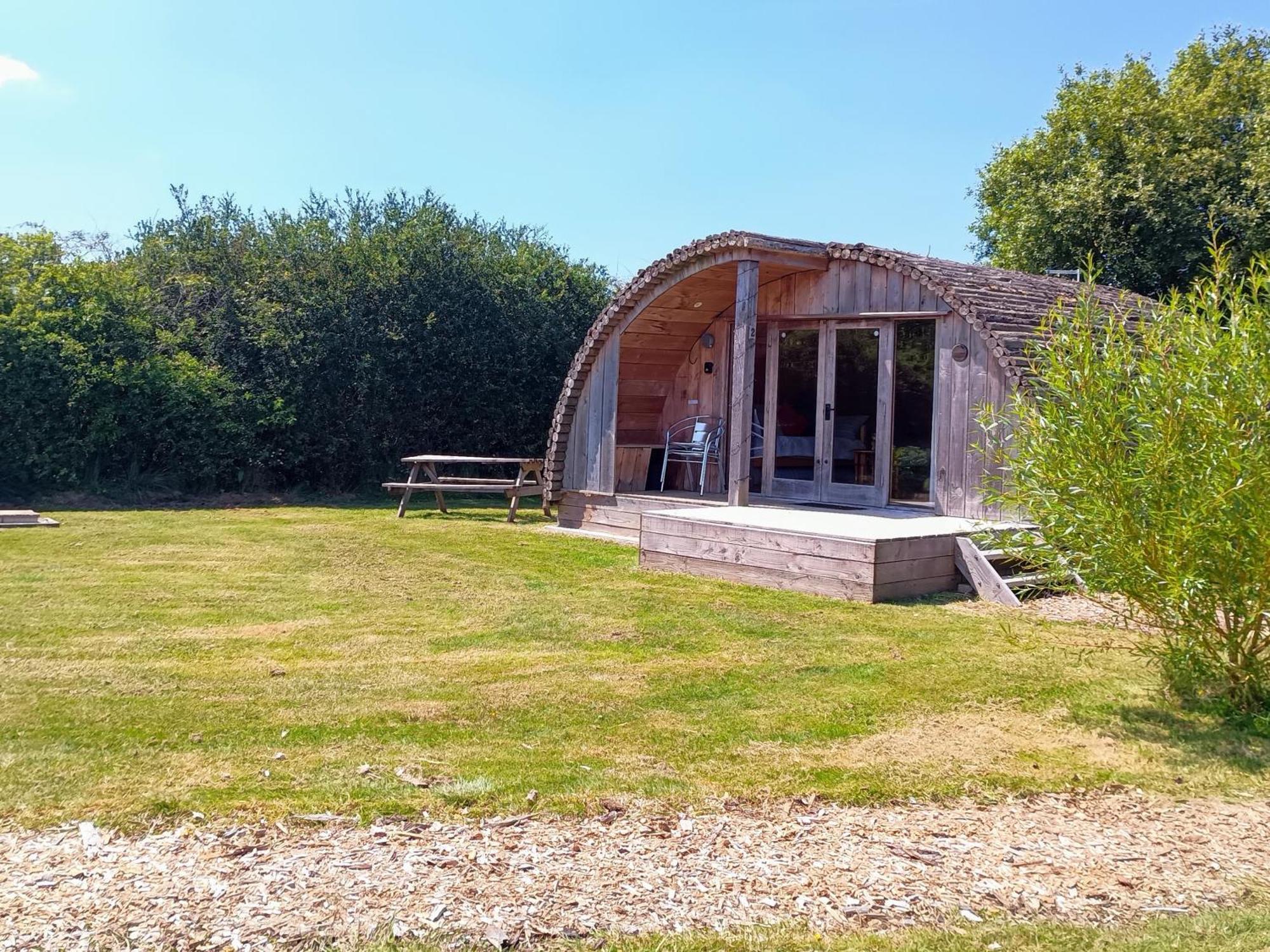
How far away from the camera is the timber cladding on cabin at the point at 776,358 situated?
10.8 meters

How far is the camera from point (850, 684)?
6.16m

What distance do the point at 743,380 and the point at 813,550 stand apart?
Result: 2.80 meters

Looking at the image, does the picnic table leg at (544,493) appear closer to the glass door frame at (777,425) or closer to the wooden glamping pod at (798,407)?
the wooden glamping pod at (798,407)

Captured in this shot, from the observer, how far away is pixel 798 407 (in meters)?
13.0

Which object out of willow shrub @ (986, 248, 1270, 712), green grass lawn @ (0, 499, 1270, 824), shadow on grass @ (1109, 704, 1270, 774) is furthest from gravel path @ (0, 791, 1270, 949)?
willow shrub @ (986, 248, 1270, 712)

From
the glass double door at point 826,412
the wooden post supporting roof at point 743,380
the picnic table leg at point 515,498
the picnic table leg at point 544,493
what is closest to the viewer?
the wooden post supporting roof at point 743,380

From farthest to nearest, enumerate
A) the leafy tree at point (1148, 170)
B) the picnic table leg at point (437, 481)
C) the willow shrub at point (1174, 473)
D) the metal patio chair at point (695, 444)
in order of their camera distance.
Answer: the leafy tree at point (1148, 170), the picnic table leg at point (437, 481), the metal patio chair at point (695, 444), the willow shrub at point (1174, 473)

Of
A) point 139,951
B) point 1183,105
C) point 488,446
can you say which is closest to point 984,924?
point 139,951

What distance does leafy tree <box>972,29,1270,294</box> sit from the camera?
1859 cm

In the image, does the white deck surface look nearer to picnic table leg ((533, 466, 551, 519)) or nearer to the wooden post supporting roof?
the wooden post supporting roof

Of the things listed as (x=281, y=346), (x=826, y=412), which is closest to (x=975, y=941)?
(x=826, y=412)

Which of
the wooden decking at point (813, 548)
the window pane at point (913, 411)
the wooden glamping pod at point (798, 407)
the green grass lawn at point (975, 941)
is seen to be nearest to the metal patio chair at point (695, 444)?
the wooden glamping pod at point (798, 407)

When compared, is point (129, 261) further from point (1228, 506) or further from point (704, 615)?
point (1228, 506)

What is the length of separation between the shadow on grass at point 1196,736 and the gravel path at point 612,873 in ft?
2.24
